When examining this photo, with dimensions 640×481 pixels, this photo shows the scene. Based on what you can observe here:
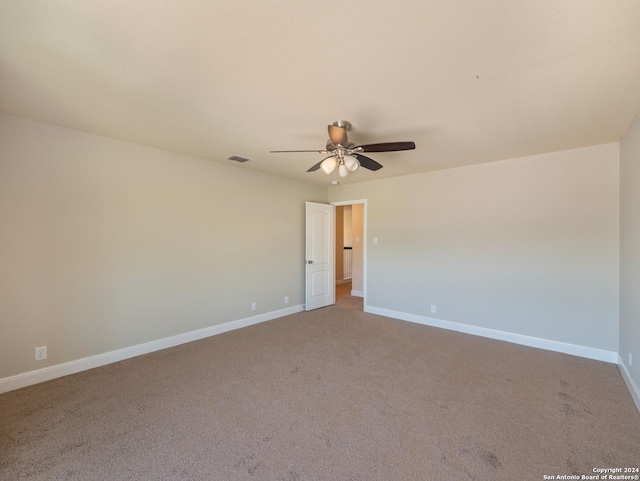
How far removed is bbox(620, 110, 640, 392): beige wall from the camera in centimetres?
254

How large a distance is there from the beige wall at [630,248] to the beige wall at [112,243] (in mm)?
4450

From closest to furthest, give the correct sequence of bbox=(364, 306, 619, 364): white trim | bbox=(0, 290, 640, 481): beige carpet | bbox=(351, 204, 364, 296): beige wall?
bbox=(0, 290, 640, 481): beige carpet < bbox=(364, 306, 619, 364): white trim < bbox=(351, 204, 364, 296): beige wall

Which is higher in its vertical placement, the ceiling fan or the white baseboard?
the ceiling fan

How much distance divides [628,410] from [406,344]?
2.03m

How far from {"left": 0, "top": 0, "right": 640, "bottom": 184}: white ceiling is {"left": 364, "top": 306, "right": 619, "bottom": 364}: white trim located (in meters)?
2.47

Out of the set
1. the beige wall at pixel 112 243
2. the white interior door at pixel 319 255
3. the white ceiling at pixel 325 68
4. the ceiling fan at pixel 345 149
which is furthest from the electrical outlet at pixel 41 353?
the white interior door at pixel 319 255

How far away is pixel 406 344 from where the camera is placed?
386cm

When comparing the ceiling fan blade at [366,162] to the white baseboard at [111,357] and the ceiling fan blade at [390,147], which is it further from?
the white baseboard at [111,357]

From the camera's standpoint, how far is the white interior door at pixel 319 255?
18.2 feet

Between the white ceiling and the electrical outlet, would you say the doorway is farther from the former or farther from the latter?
the electrical outlet

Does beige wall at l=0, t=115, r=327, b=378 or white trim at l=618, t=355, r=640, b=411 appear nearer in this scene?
white trim at l=618, t=355, r=640, b=411

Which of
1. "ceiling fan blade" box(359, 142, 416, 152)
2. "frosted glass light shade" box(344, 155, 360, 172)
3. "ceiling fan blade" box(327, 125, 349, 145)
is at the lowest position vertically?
"frosted glass light shade" box(344, 155, 360, 172)

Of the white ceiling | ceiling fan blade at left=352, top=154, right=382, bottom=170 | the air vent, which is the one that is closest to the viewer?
the white ceiling

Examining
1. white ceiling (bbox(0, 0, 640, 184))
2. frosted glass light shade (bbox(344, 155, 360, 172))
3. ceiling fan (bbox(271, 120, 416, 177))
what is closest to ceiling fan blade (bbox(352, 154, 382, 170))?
ceiling fan (bbox(271, 120, 416, 177))
